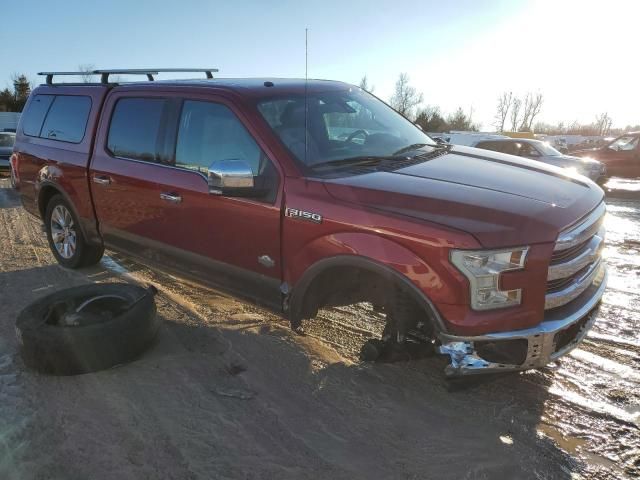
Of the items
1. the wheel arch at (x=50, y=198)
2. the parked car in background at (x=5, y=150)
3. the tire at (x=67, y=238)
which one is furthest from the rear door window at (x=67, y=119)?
the parked car in background at (x=5, y=150)

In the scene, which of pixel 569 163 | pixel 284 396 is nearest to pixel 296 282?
pixel 284 396

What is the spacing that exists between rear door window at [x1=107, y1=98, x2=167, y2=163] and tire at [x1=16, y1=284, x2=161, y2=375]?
128 cm

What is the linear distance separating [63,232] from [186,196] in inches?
105

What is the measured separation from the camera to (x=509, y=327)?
2697mm

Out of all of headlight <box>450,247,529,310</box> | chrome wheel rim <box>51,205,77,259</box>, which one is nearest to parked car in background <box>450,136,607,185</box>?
chrome wheel rim <box>51,205,77,259</box>

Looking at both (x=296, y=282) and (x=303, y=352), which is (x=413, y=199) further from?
(x=303, y=352)

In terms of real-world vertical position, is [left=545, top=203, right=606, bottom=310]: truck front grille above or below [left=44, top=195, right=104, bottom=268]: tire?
above

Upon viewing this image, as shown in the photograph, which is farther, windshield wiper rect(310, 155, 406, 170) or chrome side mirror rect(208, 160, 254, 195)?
windshield wiper rect(310, 155, 406, 170)

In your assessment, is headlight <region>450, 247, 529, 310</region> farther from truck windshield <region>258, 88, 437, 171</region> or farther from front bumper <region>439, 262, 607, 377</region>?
truck windshield <region>258, 88, 437, 171</region>

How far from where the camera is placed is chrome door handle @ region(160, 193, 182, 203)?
399cm

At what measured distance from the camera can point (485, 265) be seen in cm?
263

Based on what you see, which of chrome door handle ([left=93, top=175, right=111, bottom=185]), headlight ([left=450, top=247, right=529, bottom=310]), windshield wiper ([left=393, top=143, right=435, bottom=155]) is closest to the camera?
headlight ([left=450, top=247, right=529, bottom=310])

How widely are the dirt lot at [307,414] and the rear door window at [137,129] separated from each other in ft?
4.86

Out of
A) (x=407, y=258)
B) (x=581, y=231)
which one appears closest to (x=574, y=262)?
(x=581, y=231)
